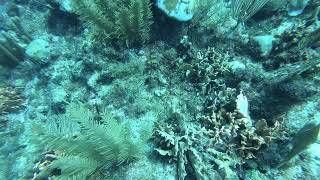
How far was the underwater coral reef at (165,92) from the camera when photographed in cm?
306

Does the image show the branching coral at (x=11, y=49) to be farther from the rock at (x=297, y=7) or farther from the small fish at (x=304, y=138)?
the rock at (x=297, y=7)

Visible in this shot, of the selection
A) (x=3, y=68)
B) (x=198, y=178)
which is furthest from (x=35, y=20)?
(x=198, y=178)

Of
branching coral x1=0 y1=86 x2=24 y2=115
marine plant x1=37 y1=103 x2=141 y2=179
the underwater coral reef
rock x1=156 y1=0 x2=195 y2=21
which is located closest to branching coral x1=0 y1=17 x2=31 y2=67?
the underwater coral reef

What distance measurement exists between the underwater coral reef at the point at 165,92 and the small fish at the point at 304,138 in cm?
1

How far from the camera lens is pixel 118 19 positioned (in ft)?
13.2

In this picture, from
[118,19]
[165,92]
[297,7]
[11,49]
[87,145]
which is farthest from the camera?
[11,49]

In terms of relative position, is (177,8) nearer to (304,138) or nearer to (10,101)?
(304,138)

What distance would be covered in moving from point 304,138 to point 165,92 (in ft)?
6.37

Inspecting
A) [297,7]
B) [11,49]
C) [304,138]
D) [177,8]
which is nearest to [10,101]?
[11,49]

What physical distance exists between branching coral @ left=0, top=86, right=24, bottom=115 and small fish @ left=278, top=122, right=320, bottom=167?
15.0ft

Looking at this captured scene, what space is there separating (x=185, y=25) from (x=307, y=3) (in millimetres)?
2533

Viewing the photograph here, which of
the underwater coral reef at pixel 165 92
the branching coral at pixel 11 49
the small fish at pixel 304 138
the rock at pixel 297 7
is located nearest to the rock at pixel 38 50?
the underwater coral reef at pixel 165 92

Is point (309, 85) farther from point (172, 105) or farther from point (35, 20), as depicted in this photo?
point (35, 20)

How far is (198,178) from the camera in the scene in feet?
10.1
